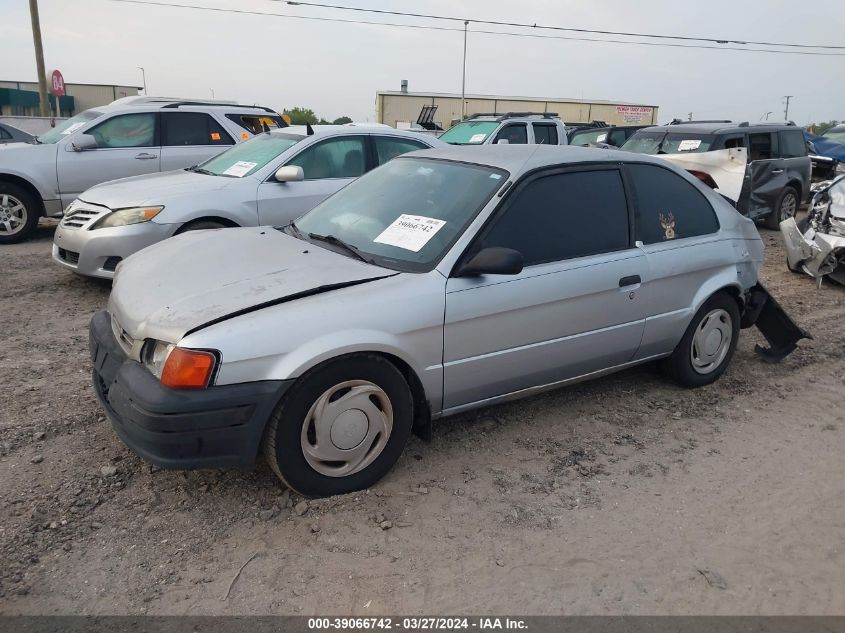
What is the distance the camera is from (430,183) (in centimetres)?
388

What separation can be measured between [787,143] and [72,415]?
11622 mm

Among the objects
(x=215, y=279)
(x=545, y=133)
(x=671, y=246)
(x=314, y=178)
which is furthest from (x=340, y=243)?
(x=545, y=133)

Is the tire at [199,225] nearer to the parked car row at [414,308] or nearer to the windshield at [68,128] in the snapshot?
the parked car row at [414,308]

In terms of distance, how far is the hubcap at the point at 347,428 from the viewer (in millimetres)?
3014

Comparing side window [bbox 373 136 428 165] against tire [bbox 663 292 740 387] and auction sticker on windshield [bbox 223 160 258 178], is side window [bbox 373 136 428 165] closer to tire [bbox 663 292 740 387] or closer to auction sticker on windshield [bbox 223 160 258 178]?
auction sticker on windshield [bbox 223 160 258 178]

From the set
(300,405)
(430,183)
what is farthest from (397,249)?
(300,405)

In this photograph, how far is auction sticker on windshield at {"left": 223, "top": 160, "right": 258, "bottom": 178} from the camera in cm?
657

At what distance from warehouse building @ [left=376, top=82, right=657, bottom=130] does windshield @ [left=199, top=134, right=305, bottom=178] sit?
1233 inches

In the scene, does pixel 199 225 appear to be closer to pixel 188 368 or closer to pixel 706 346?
pixel 188 368

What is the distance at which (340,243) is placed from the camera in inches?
147

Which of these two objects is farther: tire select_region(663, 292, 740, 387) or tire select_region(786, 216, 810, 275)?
tire select_region(786, 216, 810, 275)

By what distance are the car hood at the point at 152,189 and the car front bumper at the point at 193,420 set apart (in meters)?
3.58

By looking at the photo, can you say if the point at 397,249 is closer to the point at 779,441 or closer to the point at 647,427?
the point at 647,427

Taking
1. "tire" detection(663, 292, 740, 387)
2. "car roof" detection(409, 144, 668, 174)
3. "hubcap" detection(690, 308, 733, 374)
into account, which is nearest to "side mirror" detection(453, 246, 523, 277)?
"car roof" detection(409, 144, 668, 174)
